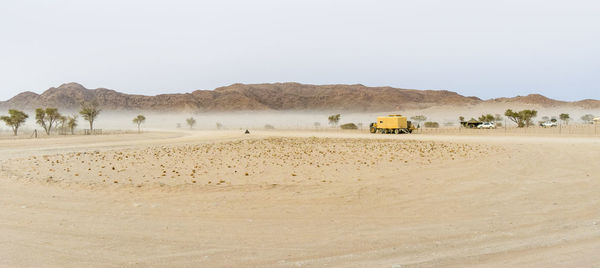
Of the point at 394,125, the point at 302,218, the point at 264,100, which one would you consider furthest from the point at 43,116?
the point at 264,100

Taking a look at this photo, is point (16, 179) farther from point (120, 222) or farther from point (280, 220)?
point (280, 220)

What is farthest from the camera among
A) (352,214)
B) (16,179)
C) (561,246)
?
(16,179)

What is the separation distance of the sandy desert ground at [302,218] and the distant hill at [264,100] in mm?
148075

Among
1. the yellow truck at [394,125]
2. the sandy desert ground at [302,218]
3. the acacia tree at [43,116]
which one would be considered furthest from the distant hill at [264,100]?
the sandy desert ground at [302,218]

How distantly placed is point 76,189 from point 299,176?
5.22 metres

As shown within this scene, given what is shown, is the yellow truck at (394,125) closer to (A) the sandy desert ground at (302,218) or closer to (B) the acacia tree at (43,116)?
(A) the sandy desert ground at (302,218)

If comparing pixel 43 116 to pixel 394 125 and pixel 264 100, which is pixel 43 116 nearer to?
pixel 394 125

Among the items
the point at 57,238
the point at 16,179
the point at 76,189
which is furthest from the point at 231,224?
the point at 16,179

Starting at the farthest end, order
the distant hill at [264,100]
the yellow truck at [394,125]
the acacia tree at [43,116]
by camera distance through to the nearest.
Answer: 1. the distant hill at [264,100]
2. the acacia tree at [43,116]
3. the yellow truck at [394,125]

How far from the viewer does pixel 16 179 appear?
1054 cm

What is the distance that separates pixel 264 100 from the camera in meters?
174

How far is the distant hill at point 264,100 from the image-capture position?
16100 centimetres

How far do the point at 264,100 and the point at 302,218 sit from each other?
169m

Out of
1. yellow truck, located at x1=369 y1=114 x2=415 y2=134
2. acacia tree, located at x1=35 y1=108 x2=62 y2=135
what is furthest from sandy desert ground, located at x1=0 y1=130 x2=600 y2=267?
acacia tree, located at x1=35 y1=108 x2=62 y2=135
